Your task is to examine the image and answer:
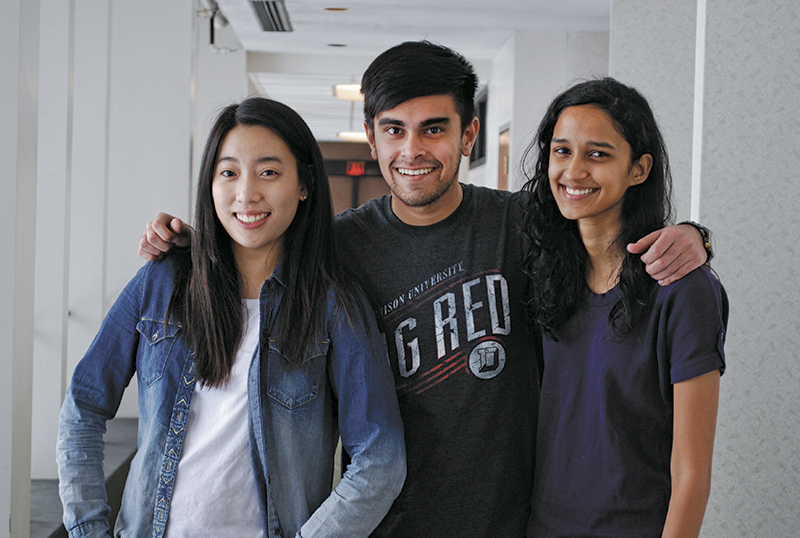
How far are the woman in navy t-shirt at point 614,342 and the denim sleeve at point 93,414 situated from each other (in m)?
0.81

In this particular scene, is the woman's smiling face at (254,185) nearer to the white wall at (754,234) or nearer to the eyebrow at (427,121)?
the eyebrow at (427,121)

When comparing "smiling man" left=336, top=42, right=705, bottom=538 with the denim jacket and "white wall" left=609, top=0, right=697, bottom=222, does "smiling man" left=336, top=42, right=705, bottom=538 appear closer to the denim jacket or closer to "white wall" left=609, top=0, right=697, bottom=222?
the denim jacket

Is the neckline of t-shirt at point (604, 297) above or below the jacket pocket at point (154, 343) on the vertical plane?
above

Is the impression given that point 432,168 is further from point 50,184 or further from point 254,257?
point 50,184

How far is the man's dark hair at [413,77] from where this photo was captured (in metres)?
1.56

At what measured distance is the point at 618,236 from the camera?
1426mm

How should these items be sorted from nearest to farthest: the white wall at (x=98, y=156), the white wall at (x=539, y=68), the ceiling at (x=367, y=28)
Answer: the white wall at (x=98, y=156) → the ceiling at (x=367, y=28) → the white wall at (x=539, y=68)

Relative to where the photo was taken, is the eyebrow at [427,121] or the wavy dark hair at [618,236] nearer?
the wavy dark hair at [618,236]

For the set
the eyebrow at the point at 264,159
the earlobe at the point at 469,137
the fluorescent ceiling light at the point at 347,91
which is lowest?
the eyebrow at the point at 264,159

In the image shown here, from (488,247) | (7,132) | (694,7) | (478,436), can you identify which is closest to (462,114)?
(488,247)

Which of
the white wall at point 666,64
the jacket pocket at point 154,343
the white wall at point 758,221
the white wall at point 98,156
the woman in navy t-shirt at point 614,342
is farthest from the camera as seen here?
the white wall at point 666,64

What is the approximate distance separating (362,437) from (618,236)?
0.62 m

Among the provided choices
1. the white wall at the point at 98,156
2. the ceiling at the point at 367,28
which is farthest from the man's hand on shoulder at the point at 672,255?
the ceiling at the point at 367,28

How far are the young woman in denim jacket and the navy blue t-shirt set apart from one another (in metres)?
0.33
